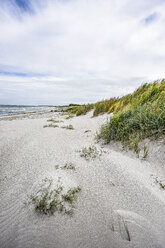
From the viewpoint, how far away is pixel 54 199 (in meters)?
1.51

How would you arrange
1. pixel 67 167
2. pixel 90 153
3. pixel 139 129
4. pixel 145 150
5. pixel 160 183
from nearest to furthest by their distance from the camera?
1. pixel 160 183
2. pixel 67 167
3. pixel 145 150
4. pixel 90 153
5. pixel 139 129

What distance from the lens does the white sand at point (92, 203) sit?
1.16 metres

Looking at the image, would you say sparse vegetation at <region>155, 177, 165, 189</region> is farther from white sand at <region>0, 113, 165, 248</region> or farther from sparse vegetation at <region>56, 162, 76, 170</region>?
sparse vegetation at <region>56, 162, 76, 170</region>

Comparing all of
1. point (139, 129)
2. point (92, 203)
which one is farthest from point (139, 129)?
point (92, 203)

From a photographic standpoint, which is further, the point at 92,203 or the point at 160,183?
the point at 160,183

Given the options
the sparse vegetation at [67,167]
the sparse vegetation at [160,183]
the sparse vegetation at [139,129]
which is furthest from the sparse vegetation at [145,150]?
the sparse vegetation at [67,167]

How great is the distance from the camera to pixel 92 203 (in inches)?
60.5

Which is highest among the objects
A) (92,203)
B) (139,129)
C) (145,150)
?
(139,129)

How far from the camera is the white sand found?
116cm

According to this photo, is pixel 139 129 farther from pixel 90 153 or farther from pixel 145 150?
pixel 90 153

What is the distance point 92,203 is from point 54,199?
499 mm

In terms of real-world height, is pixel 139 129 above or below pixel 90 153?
above

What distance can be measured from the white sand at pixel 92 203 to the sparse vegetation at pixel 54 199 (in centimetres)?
7

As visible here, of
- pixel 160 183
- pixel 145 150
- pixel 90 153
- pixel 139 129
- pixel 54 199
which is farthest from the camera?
pixel 139 129
